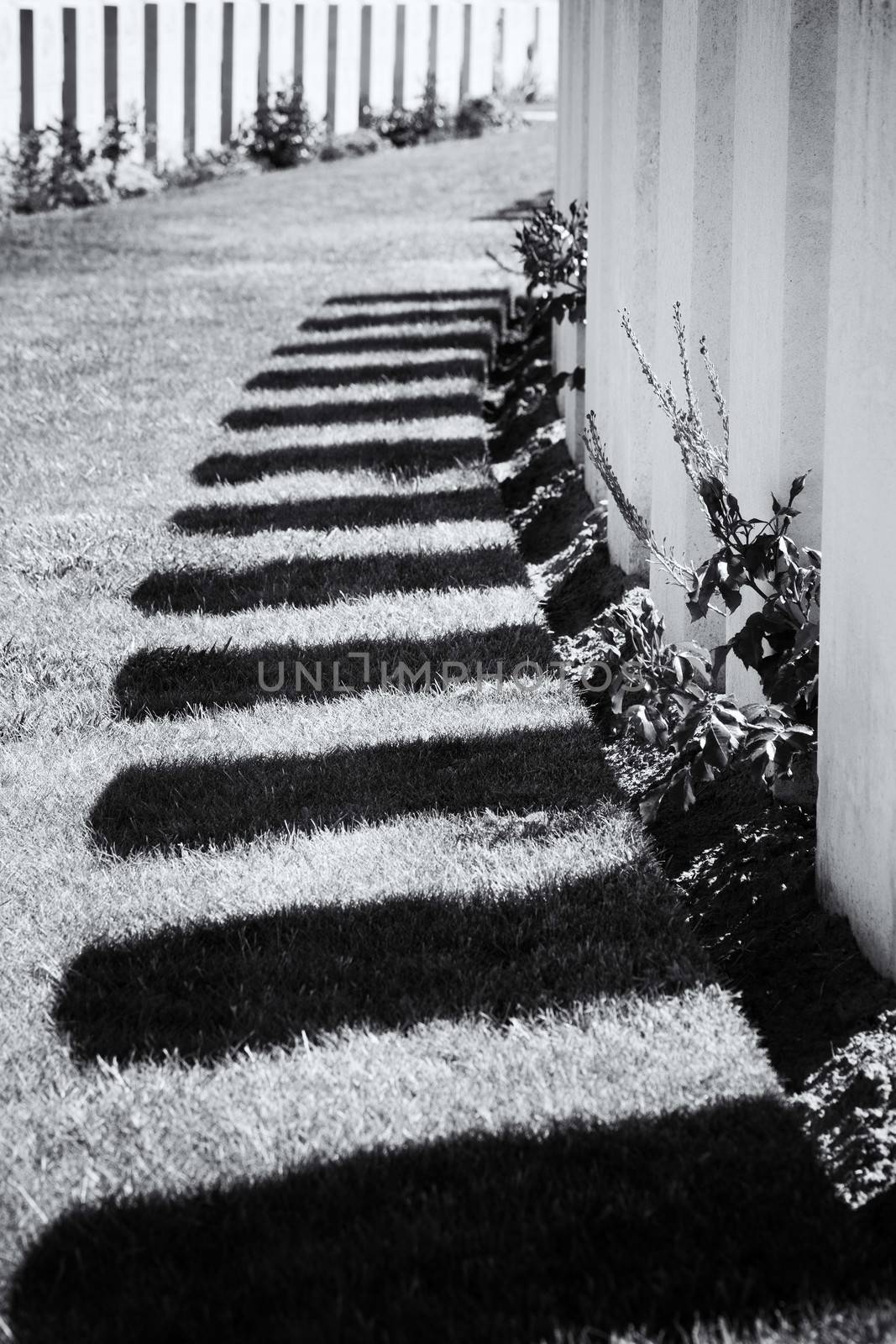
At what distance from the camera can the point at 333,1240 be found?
7.71 ft

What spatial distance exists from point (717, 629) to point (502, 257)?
9520 millimetres

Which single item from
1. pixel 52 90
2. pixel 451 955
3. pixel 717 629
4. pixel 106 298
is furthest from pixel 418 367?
pixel 52 90

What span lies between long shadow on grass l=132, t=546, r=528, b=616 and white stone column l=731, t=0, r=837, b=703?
6.23 ft

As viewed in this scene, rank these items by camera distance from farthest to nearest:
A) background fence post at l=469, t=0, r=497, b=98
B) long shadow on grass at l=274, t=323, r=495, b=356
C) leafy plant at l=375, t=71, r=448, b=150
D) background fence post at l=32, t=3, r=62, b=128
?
background fence post at l=469, t=0, r=497, b=98 < leafy plant at l=375, t=71, r=448, b=150 < background fence post at l=32, t=3, r=62, b=128 < long shadow on grass at l=274, t=323, r=495, b=356

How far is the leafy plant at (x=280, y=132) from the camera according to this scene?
2055 cm

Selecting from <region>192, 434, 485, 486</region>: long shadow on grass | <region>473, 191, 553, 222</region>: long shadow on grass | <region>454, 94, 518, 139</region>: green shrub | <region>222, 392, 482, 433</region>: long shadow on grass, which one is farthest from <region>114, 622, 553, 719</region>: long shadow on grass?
<region>454, 94, 518, 139</region>: green shrub

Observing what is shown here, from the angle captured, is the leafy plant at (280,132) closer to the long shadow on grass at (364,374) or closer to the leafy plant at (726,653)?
the long shadow on grass at (364,374)

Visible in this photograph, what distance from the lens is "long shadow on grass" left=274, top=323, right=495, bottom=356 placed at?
9969 millimetres

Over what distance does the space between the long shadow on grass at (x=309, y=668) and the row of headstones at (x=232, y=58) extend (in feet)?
A: 47.1

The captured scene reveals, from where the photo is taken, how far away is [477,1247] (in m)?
2.33

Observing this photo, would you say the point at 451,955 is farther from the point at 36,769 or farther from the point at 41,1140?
the point at 36,769

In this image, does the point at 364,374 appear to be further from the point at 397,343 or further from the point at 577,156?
the point at 577,156

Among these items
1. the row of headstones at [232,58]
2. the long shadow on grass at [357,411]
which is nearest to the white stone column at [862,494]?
the long shadow on grass at [357,411]

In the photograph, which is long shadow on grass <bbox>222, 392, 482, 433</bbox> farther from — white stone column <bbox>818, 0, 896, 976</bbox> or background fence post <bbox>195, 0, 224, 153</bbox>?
background fence post <bbox>195, 0, 224, 153</bbox>
